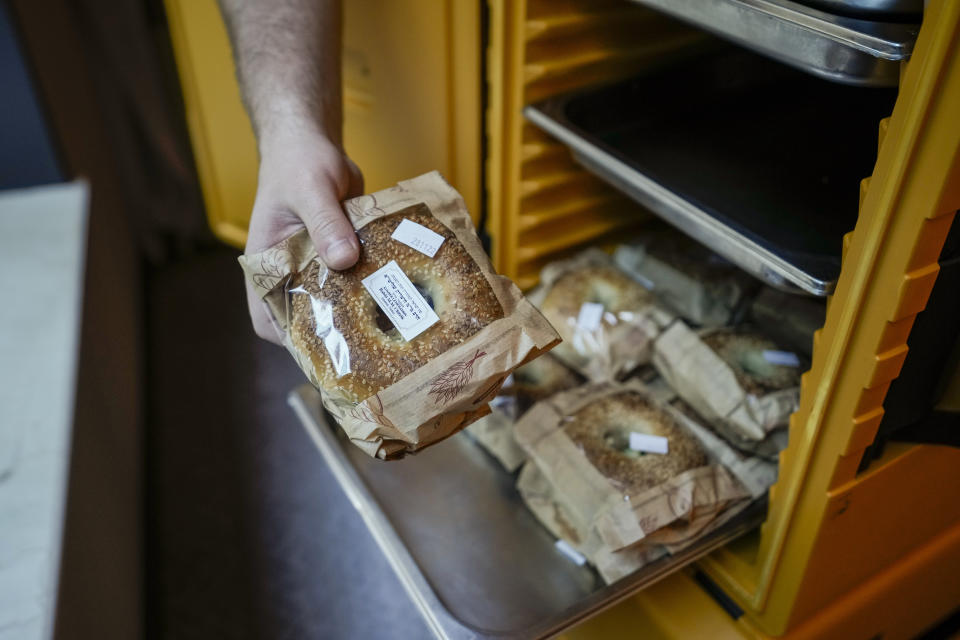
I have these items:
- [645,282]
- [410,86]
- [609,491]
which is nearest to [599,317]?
[645,282]

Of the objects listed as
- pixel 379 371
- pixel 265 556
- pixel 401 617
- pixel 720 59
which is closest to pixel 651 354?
pixel 720 59

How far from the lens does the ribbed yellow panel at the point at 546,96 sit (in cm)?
105

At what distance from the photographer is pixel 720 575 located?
97 cm

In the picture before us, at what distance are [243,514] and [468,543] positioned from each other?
34.8 inches

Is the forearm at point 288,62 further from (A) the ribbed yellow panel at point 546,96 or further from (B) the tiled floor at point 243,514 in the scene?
(B) the tiled floor at point 243,514

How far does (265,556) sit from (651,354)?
38.7 inches

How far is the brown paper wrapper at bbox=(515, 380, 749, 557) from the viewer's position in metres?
0.91

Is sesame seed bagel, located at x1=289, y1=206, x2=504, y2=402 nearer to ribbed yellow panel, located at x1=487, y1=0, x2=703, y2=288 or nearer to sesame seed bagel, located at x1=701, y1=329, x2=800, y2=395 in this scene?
ribbed yellow panel, located at x1=487, y1=0, x2=703, y2=288

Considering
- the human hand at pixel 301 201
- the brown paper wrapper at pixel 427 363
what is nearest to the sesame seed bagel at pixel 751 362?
the brown paper wrapper at pixel 427 363

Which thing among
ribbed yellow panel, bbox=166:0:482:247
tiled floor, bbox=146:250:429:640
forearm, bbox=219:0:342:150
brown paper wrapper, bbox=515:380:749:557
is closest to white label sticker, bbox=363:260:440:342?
forearm, bbox=219:0:342:150

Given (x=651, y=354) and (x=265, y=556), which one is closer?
(x=651, y=354)

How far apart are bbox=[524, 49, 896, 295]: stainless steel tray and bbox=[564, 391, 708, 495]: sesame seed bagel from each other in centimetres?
27

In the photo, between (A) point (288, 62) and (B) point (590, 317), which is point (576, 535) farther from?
(A) point (288, 62)

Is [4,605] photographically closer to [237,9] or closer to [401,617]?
[401,617]
